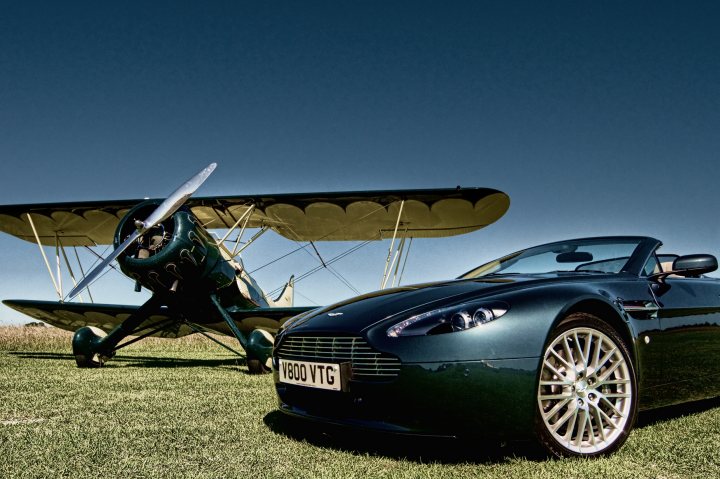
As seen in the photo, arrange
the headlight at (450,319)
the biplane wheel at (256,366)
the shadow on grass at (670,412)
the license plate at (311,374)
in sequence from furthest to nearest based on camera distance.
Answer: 1. the biplane wheel at (256,366)
2. the shadow on grass at (670,412)
3. the license plate at (311,374)
4. the headlight at (450,319)

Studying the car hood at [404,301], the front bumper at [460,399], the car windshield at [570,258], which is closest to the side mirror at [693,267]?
the car windshield at [570,258]

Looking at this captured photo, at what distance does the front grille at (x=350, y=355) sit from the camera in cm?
249

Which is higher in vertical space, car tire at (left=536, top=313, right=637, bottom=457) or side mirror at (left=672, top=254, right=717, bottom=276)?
side mirror at (left=672, top=254, right=717, bottom=276)

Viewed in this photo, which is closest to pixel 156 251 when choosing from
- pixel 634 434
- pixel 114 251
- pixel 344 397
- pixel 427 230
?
pixel 114 251

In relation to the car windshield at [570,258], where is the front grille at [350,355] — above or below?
below

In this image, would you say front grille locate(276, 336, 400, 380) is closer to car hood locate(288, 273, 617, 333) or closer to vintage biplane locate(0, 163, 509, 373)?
car hood locate(288, 273, 617, 333)

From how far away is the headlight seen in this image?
2.48 m

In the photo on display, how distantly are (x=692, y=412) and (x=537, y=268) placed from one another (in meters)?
1.44

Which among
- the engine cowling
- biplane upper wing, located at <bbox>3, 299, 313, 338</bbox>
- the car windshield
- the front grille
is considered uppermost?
the engine cowling

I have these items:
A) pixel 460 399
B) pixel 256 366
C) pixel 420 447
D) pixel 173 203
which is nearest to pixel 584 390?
pixel 460 399

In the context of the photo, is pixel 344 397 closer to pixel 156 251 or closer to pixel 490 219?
pixel 156 251

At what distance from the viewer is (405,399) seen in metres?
2.41

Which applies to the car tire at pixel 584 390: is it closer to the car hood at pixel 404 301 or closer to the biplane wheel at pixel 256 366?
the car hood at pixel 404 301

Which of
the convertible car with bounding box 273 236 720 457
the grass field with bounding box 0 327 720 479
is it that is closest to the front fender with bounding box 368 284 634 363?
the convertible car with bounding box 273 236 720 457
